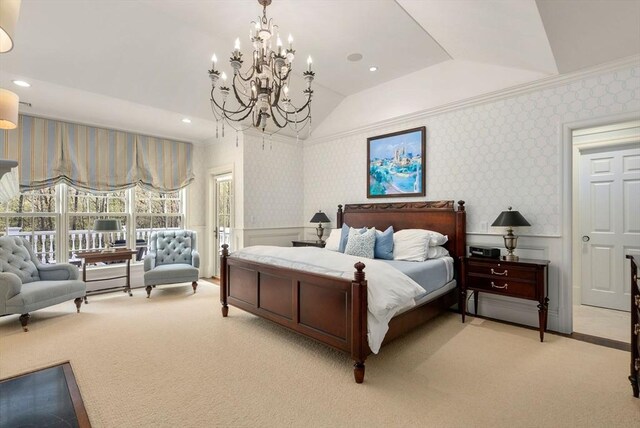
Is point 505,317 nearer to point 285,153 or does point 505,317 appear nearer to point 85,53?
point 285,153

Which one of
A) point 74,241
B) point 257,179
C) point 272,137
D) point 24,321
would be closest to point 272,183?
point 257,179

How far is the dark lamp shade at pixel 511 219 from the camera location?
3.36 meters

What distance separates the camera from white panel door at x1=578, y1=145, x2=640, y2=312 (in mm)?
4004

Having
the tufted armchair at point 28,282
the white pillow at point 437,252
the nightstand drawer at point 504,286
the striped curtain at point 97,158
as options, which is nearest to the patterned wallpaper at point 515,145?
the white pillow at point 437,252

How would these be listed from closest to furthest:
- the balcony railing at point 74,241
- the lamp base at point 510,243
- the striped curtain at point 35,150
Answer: the lamp base at point 510,243 → the striped curtain at point 35,150 → the balcony railing at point 74,241

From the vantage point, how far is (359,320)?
94.0 inches

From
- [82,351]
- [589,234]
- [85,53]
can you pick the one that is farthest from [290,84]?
[589,234]

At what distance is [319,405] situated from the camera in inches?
83.7

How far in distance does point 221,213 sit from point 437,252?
414 cm

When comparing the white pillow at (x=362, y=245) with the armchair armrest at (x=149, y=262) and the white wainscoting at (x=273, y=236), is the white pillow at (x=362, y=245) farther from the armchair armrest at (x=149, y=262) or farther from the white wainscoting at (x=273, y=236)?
the armchair armrest at (x=149, y=262)

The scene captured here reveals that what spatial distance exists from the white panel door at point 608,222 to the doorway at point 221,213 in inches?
224

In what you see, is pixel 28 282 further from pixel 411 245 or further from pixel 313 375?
pixel 411 245

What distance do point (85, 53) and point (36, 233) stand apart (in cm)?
298

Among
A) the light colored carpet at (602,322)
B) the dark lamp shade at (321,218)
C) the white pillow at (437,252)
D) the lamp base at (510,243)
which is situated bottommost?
the light colored carpet at (602,322)
